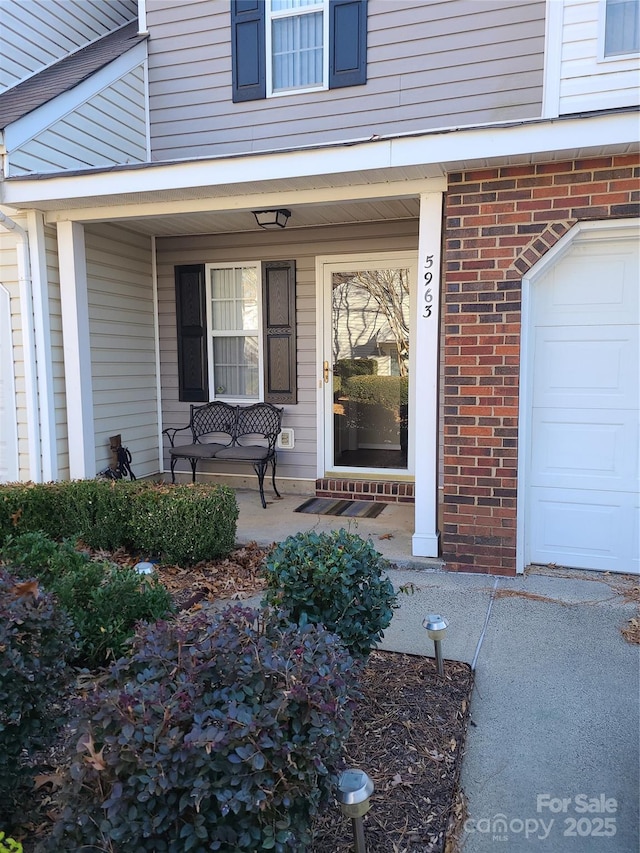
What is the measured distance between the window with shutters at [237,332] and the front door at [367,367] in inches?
16.9

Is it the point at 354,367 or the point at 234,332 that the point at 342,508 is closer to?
the point at 354,367

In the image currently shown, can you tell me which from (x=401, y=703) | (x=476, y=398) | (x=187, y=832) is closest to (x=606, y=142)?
(x=476, y=398)

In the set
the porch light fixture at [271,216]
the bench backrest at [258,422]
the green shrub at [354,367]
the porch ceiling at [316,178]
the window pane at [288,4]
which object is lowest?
the bench backrest at [258,422]

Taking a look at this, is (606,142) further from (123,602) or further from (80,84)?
(80,84)

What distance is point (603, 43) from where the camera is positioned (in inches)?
151

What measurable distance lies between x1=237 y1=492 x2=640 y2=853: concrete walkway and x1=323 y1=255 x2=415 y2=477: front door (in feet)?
5.80

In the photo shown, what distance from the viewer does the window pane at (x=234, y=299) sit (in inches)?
248

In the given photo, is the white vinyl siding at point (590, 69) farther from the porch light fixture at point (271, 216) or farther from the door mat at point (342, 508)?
the door mat at point (342, 508)

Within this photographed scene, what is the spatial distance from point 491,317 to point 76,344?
11.4 ft

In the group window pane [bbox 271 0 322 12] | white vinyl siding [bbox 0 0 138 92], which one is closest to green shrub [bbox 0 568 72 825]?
window pane [bbox 271 0 322 12]

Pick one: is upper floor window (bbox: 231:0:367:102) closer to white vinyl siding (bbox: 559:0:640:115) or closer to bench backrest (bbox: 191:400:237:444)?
white vinyl siding (bbox: 559:0:640:115)

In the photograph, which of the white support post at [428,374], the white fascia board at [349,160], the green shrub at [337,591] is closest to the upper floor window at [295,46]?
the white fascia board at [349,160]

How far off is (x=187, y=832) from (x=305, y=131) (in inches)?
→ 224

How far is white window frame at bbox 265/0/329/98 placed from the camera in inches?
215
